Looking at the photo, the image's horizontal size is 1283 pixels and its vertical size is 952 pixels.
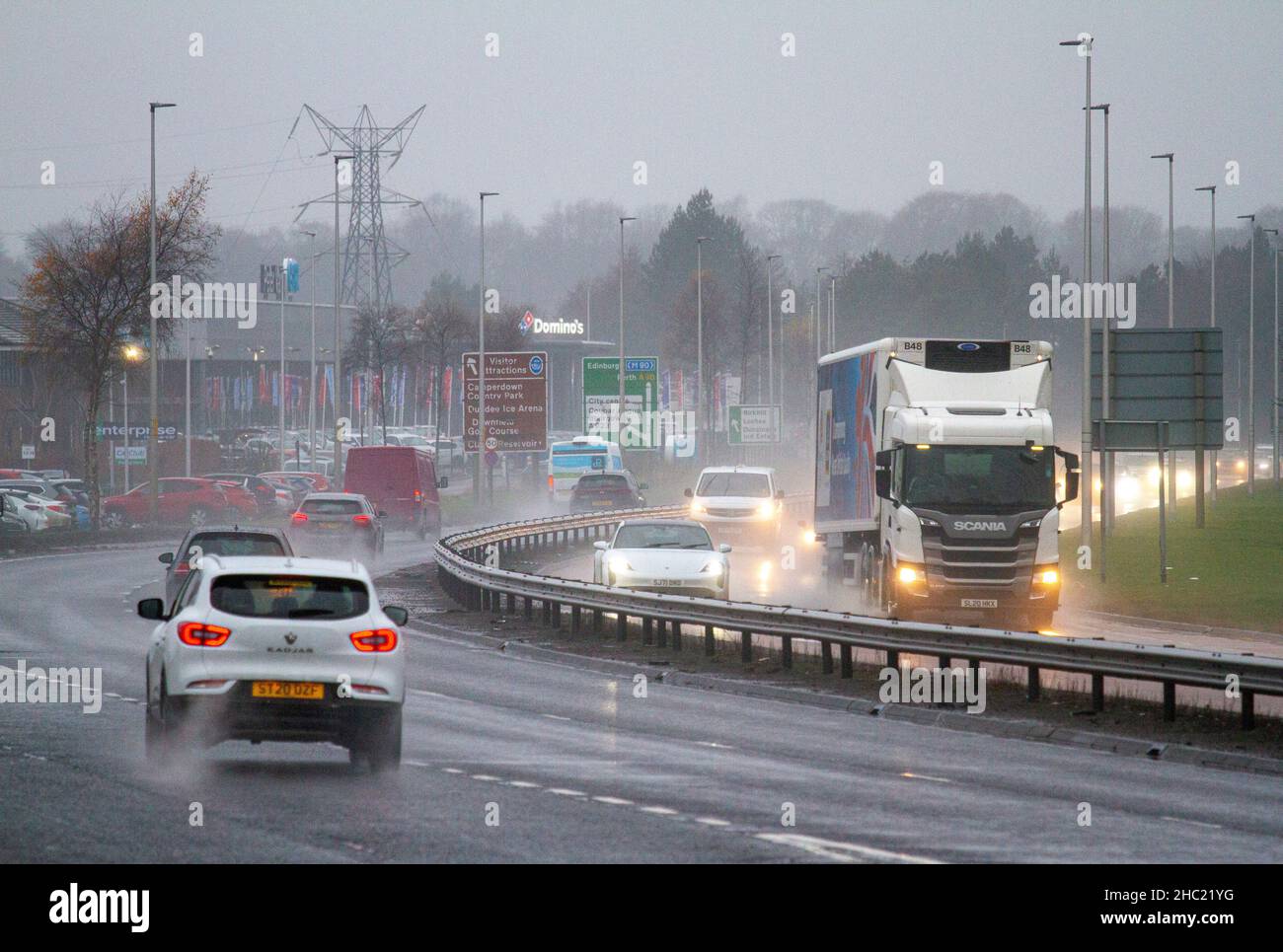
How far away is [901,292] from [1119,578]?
103663 mm

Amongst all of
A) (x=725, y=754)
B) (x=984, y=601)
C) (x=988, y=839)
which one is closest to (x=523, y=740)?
(x=725, y=754)

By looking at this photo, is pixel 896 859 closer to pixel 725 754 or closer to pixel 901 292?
pixel 725 754

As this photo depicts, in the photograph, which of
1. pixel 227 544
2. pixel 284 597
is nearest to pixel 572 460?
pixel 227 544

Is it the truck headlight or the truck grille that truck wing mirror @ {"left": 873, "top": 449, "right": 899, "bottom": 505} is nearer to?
the truck grille

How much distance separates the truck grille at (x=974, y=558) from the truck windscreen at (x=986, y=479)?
16.4 inches

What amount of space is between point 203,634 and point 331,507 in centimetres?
2872

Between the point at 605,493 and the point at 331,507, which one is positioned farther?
the point at 605,493

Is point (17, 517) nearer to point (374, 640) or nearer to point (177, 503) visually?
point (177, 503)

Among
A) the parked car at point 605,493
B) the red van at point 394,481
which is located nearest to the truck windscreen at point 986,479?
the red van at point 394,481

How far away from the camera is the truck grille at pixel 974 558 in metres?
25.9

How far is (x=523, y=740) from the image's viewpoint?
16281 mm

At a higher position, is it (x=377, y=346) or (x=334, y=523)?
(x=377, y=346)

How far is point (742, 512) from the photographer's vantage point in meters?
44.2

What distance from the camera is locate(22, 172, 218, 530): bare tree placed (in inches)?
2206
